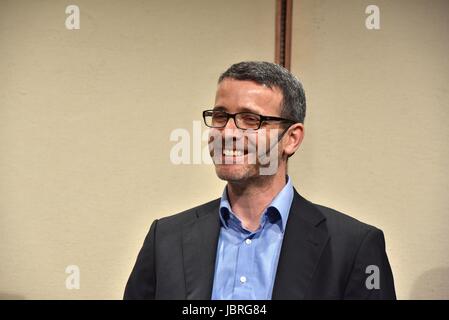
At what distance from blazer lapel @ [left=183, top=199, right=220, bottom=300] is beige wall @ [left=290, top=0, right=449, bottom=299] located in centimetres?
66

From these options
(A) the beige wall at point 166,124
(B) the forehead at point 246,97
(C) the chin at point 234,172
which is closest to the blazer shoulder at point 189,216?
(C) the chin at point 234,172

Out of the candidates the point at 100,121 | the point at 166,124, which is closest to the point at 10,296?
the point at 100,121

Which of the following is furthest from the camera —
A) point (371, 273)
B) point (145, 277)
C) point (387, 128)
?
point (387, 128)

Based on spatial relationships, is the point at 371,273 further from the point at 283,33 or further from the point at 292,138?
the point at 283,33

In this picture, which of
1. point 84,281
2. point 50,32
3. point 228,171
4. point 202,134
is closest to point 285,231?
point 228,171

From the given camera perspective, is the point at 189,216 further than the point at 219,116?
Yes

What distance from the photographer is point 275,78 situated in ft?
4.23

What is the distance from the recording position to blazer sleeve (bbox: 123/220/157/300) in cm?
132

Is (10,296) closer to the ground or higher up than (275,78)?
closer to the ground

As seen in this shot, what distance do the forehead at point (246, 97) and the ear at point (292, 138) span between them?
74 mm

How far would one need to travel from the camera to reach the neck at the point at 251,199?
1289 mm

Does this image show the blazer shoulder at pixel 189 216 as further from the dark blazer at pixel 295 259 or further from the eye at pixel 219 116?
the eye at pixel 219 116

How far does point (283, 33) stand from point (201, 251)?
3.14 ft
